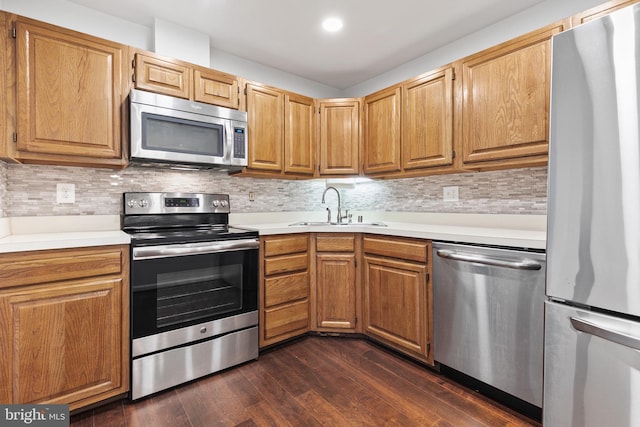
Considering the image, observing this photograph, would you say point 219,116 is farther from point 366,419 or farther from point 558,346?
point 558,346

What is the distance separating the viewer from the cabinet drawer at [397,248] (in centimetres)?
210

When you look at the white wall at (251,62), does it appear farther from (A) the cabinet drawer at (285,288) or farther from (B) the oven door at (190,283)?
(A) the cabinet drawer at (285,288)

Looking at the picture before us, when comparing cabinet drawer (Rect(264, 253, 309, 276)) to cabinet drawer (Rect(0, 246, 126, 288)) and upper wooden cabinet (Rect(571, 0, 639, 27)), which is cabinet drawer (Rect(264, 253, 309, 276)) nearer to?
cabinet drawer (Rect(0, 246, 126, 288))

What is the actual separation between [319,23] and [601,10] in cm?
166

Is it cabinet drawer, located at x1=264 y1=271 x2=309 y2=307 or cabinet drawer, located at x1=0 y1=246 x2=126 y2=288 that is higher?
cabinet drawer, located at x1=0 y1=246 x2=126 y2=288

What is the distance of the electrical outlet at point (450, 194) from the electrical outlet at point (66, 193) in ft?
9.05

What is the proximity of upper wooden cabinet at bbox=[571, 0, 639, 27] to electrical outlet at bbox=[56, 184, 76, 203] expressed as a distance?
10.4 feet

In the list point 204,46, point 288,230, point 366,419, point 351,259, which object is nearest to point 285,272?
point 288,230

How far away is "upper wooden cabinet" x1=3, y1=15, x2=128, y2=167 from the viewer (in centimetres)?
171

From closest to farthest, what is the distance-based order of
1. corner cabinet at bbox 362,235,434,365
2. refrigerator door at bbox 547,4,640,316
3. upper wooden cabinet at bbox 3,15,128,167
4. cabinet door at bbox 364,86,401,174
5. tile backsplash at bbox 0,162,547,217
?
refrigerator door at bbox 547,4,640,316 < upper wooden cabinet at bbox 3,15,128,167 < tile backsplash at bbox 0,162,547,217 < corner cabinet at bbox 362,235,434,365 < cabinet door at bbox 364,86,401,174

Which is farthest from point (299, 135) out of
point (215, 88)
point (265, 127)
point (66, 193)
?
point (66, 193)

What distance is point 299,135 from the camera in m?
2.86

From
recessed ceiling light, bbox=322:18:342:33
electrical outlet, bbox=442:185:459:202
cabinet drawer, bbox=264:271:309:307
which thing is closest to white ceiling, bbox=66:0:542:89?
recessed ceiling light, bbox=322:18:342:33

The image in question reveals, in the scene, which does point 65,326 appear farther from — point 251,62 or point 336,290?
point 251,62
